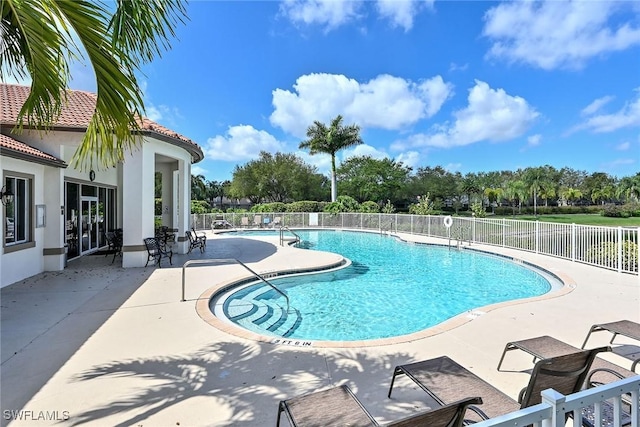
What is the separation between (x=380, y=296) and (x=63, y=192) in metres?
9.38

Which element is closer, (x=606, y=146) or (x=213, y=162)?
(x=606, y=146)

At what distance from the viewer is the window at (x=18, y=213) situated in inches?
291

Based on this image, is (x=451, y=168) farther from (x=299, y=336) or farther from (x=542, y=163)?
(x=299, y=336)

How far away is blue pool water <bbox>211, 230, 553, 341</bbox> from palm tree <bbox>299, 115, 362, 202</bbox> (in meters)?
20.2

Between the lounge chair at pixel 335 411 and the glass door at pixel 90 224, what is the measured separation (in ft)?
40.4

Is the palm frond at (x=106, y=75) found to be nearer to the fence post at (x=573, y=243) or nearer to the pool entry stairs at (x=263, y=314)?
the pool entry stairs at (x=263, y=314)

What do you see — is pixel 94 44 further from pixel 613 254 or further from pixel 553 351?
pixel 613 254

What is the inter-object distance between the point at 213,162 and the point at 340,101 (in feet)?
133

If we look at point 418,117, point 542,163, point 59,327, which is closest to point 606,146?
point 542,163

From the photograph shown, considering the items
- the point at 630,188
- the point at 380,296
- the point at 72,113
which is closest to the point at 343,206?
the point at 380,296

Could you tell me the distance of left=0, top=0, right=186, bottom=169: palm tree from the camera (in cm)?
255

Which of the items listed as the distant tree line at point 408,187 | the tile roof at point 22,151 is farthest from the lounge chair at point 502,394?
the distant tree line at point 408,187

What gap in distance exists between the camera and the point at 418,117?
41.3 m

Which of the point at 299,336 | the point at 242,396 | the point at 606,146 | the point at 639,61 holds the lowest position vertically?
the point at 299,336
